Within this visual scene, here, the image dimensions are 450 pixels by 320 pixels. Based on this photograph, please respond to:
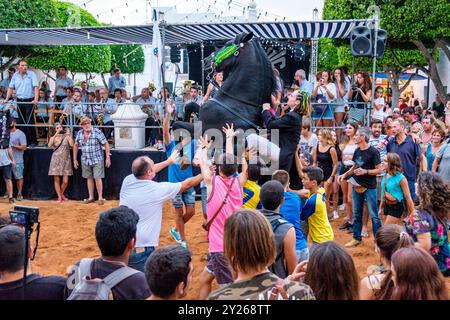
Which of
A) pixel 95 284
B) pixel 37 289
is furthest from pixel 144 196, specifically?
pixel 95 284

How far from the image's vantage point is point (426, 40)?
18.3 metres

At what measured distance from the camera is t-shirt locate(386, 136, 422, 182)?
293 inches

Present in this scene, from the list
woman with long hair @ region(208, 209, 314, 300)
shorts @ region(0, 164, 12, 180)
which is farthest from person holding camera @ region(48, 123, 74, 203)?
woman with long hair @ region(208, 209, 314, 300)

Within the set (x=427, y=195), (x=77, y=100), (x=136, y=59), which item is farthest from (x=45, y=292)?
(x=136, y=59)

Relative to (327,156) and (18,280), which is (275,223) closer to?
(18,280)

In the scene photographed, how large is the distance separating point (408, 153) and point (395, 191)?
4.69ft

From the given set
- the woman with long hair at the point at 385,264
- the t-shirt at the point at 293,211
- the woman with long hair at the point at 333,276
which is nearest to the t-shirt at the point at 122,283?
the woman with long hair at the point at 333,276

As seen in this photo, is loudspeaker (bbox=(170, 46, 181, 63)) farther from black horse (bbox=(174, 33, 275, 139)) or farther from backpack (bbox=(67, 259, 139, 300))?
backpack (bbox=(67, 259, 139, 300))

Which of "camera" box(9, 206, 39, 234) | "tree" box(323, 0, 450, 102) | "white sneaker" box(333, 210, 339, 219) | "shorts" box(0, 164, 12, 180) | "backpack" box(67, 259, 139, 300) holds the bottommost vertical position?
"white sneaker" box(333, 210, 339, 219)

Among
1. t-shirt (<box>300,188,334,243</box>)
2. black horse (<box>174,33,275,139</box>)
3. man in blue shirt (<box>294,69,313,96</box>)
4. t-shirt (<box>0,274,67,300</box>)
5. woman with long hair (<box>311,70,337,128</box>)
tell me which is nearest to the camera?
t-shirt (<box>0,274,67,300</box>)

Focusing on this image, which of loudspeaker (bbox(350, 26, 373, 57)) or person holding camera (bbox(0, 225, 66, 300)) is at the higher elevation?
loudspeaker (bbox(350, 26, 373, 57))

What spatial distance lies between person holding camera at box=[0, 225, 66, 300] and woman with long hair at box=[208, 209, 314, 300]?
3.33 feet
